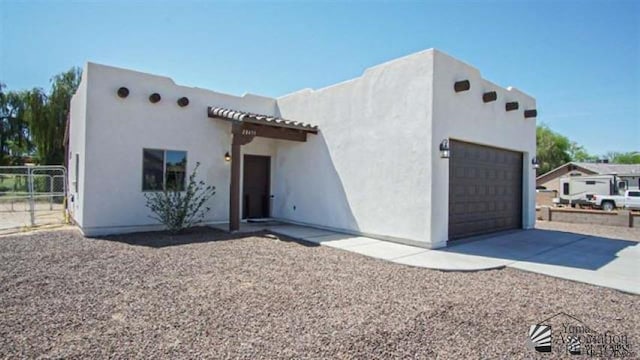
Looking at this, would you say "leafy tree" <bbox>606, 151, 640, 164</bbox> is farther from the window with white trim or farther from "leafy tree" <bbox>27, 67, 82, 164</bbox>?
"leafy tree" <bbox>27, 67, 82, 164</bbox>

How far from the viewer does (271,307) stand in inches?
160

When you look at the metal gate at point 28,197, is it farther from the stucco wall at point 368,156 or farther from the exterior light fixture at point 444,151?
the exterior light fixture at point 444,151

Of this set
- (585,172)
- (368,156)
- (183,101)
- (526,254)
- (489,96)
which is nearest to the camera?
(526,254)

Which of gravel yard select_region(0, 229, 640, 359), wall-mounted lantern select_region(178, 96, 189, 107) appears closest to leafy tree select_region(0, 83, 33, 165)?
wall-mounted lantern select_region(178, 96, 189, 107)

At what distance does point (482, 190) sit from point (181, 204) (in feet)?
28.6

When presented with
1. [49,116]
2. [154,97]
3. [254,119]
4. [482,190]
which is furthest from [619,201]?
[49,116]

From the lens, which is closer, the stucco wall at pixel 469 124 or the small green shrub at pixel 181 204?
the stucco wall at pixel 469 124

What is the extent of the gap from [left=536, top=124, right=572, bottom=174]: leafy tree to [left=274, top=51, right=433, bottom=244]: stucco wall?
44518mm

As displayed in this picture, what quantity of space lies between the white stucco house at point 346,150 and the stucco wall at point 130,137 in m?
0.03

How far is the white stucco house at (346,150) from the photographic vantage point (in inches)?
311

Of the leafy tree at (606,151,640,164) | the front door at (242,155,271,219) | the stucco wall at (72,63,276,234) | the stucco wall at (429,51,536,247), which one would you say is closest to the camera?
the stucco wall at (429,51,536,247)

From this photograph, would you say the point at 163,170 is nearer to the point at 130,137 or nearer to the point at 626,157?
the point at 130,137

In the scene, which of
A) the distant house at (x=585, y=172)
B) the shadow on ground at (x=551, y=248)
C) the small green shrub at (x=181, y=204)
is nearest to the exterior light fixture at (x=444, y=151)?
the shadow on ground at (x=551, y=248)

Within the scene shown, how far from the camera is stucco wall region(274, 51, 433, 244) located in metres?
7.79
